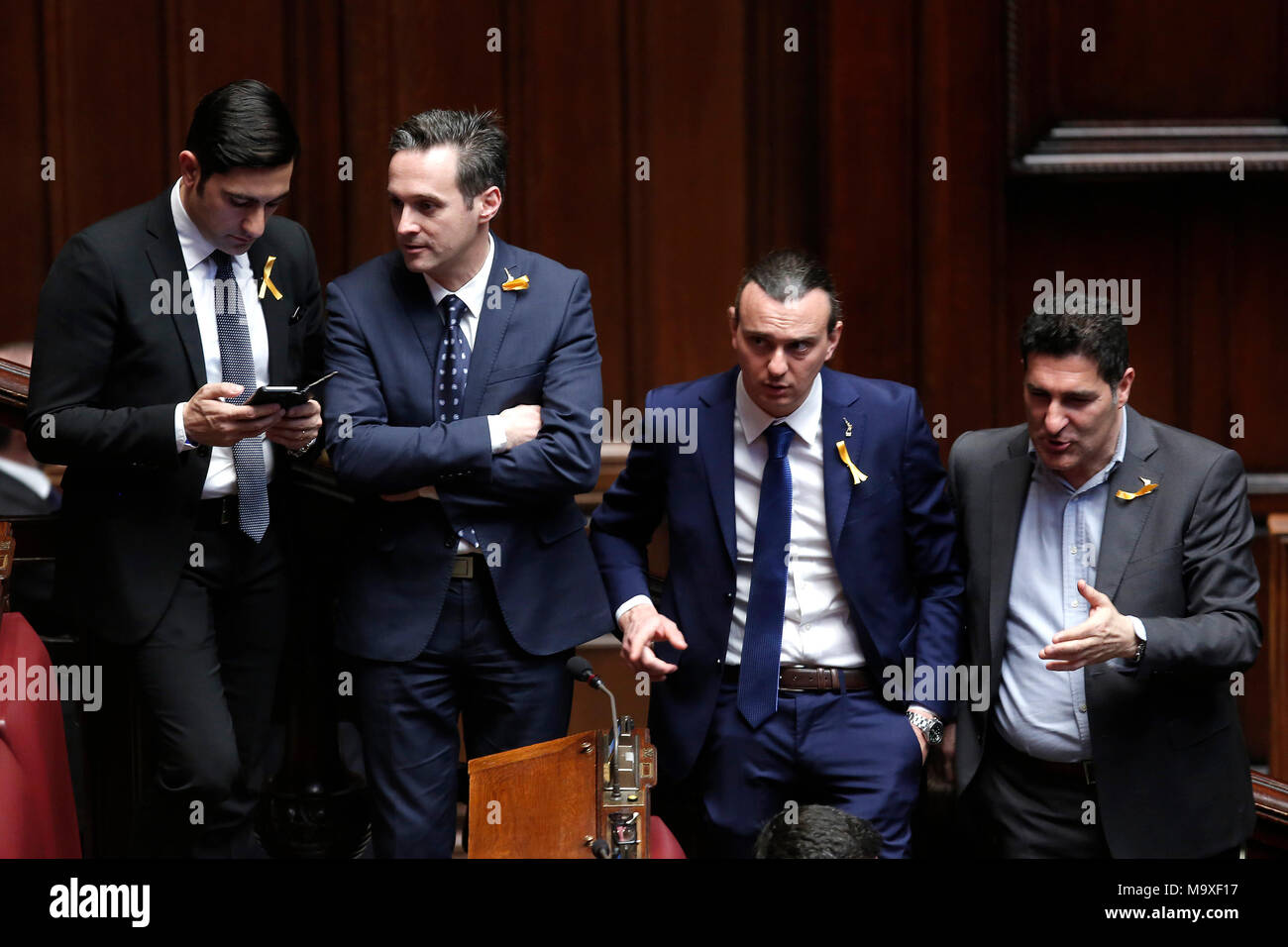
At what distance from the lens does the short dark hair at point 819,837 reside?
2.16 m

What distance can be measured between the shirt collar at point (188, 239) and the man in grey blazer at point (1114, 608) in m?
1.56

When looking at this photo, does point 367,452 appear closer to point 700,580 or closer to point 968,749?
point 700,580

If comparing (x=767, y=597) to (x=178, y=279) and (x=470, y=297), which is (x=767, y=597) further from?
(x=178, y=279)

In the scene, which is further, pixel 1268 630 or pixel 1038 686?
pixel 1268 630

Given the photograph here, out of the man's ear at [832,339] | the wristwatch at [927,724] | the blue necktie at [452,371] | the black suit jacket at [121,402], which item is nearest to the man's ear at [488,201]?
Answer: the blue necktie at [452,371]

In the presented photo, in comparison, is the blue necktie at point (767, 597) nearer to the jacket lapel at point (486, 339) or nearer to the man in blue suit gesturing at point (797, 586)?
the man in blue suit gesturing at point (797, 586)

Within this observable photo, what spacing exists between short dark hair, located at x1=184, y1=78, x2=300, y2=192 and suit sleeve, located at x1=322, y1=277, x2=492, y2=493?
1.40ft

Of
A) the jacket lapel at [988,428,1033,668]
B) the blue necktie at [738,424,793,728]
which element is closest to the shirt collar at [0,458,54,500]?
the blue necktie at [738,424,793,728]

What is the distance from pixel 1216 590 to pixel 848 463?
70 cm

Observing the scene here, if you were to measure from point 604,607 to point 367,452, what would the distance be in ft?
1.84

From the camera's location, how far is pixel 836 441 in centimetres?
290

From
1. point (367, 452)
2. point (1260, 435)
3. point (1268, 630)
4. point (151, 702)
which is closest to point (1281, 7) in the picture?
point (1260, 435)

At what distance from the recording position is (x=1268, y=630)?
383 centimetres

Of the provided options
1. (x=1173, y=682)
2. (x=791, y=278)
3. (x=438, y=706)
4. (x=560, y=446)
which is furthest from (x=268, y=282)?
(x=1173, y=682)
